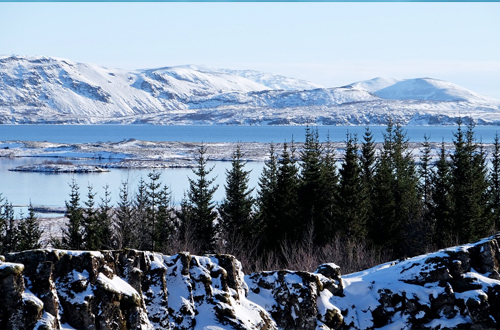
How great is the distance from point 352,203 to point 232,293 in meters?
24.1

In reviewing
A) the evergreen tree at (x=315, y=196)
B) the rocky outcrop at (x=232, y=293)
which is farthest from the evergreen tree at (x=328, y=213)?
the rocky outcrop at (x=232, y=293)

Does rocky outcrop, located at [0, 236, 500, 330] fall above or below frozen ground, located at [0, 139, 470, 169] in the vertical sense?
above

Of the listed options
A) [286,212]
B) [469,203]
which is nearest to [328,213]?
[286,212]

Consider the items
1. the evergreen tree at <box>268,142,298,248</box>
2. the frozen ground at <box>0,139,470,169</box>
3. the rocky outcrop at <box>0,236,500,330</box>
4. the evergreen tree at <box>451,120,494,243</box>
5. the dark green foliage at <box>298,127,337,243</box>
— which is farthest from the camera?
the frozen ground at <box>0,139,470,169</box>

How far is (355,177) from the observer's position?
44.2 metres

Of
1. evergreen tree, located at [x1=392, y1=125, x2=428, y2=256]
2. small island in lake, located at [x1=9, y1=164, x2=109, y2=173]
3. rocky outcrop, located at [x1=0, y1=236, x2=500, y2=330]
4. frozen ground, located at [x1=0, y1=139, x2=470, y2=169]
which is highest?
rocky outcrop, located at [x1=0, y1=236, x2=500, y2=330]

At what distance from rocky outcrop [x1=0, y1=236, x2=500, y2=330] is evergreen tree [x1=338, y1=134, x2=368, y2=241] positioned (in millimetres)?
16885

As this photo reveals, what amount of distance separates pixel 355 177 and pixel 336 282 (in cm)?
2283

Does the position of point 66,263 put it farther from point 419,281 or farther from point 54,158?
point 54,158

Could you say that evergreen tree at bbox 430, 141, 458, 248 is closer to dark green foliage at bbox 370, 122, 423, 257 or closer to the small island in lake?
dark green foliage at bbox 370, 122, 423, 257

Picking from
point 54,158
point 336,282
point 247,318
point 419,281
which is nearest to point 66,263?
point 247,318

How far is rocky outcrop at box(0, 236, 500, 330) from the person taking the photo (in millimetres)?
16406

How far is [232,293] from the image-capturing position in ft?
66.0

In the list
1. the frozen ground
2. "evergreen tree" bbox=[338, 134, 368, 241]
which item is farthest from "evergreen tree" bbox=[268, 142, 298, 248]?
the frozen ground
